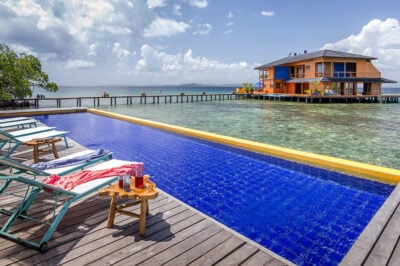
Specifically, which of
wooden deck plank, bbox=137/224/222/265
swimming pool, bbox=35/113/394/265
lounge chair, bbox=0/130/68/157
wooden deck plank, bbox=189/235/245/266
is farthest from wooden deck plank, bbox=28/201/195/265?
lounge chair, bbox=0/130/68/157

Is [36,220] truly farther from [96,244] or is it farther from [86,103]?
[86,103]

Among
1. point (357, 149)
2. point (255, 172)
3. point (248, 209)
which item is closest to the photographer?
point (248, 209)

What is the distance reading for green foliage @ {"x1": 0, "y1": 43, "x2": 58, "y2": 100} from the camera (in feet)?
73.8

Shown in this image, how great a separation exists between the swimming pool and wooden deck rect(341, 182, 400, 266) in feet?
1.62

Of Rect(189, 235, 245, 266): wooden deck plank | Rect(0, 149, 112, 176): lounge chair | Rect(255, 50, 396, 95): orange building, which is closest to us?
Rect(189, 235, 245, 266): wooden deck plank

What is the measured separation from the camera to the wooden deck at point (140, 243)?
2514 mm

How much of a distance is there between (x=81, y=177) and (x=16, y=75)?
24168mm

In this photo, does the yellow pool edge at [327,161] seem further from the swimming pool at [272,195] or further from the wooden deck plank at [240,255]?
the wooden deck plank at [240,255]

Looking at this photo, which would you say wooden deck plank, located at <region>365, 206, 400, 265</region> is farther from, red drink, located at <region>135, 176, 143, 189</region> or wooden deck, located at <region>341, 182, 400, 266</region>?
red drink, located at <region>135, 176, 143, 189</region>

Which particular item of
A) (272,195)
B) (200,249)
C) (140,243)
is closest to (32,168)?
(140,243)

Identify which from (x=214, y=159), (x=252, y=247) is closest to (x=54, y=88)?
(x=214, y=159)

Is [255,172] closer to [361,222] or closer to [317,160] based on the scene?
[317,160]

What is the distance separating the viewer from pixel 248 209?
4234 mm

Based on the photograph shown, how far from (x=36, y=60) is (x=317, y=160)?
97.7ft
